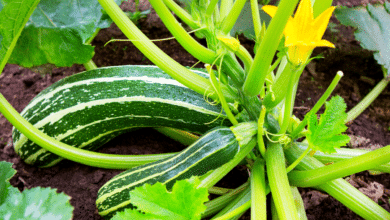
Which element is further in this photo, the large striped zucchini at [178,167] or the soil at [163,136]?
the soil at [163,136]

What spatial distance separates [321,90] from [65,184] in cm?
158

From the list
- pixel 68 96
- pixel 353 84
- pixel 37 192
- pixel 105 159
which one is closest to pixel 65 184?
pixel 105 159

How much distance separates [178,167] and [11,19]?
2.73ft

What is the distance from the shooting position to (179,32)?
113 cm

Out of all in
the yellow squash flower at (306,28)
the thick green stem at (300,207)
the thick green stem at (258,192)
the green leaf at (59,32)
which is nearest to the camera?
the yellow squash flower at (306,28)

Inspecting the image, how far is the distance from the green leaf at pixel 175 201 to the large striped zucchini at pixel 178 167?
0.28 m

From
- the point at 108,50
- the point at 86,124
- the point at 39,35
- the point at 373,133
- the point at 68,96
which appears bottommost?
the point at 373,133

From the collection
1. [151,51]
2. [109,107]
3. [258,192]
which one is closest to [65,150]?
[109,107]

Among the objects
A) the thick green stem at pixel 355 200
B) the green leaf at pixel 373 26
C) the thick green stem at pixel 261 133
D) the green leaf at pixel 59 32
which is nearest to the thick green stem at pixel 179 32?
the thick green stem at pixel 261 133

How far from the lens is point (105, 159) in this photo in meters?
1.52

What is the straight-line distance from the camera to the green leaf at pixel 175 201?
0.89 metres

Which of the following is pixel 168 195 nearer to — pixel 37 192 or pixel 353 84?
pixel 37 192

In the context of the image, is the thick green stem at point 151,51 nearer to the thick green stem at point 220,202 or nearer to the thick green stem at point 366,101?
the thick green stem at point 220,202

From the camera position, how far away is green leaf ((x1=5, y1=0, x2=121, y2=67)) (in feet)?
4.69
